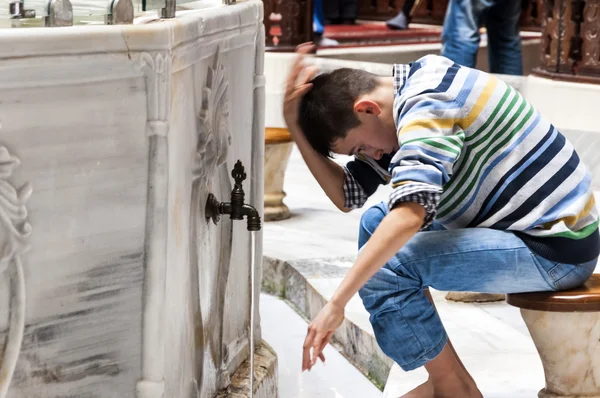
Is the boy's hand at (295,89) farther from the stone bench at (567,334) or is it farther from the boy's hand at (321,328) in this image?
the stone bench at (567,334)

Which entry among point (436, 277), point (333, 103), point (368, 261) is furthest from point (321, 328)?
point (333, 103)

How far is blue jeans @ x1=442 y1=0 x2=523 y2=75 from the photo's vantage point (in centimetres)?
588

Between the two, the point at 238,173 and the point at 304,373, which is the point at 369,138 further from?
the point at 304,373

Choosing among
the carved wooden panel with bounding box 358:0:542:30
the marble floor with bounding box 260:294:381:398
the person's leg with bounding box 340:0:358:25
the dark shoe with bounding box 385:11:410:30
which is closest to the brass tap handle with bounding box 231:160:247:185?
the marble floor with bounding box 260:294:381:398

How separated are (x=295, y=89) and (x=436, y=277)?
50 cm

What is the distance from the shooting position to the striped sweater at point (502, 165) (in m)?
2.32

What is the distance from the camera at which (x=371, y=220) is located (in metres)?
2.58

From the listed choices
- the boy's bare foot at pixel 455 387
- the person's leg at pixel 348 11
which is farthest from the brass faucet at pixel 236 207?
the person's leg at pixel 348 11

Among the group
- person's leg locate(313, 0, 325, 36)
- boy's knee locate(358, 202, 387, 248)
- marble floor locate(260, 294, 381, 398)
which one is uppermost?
→ boy's knee locate(358, 202, 387, 248)

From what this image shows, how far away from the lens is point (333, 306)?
217 cm

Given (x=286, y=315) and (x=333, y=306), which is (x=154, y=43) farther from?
(x=286, y=315)

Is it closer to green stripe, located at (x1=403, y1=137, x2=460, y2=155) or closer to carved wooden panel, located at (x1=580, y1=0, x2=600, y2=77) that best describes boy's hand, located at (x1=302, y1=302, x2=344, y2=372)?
green stripe, located at (x1=403, y1=137, x2=460, y2=155)

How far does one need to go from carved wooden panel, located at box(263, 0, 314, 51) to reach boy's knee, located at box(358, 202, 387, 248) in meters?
4.35

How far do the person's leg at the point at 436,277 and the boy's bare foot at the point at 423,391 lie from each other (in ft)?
0.47
